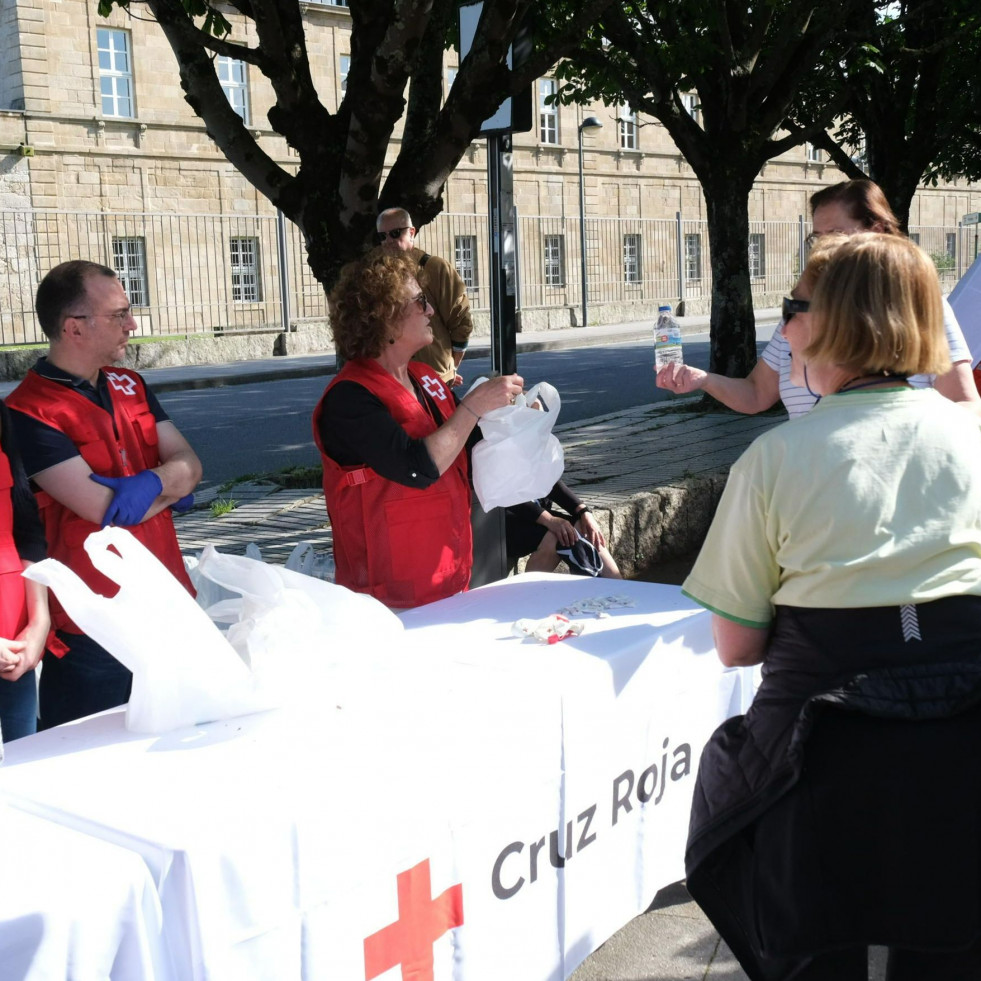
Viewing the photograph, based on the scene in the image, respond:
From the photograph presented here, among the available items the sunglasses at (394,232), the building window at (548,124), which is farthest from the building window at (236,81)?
the sunglasses at (394,232)

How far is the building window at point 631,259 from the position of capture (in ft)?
109

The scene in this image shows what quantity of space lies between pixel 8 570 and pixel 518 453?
1.44 meters

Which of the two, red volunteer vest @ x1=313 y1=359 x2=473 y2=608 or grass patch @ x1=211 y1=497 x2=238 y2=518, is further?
grass patch @ x1=211 y1=497 x2=238 y2=518

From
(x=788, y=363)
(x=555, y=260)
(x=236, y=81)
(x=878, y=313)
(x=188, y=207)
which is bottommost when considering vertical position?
(x=788, y=363)

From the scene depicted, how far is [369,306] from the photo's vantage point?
332 centimetres

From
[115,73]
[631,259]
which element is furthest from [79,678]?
[631,259]

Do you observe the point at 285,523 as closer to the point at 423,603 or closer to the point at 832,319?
the point at 423,603

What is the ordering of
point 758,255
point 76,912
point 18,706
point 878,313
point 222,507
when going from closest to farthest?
point 76,912, point 878,313, point 18,706, point 222,507, point 758,255

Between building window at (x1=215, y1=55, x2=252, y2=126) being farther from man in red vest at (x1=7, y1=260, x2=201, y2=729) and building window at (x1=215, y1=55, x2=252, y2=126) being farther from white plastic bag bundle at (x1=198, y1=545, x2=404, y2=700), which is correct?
white plastic bag bundle at (x1=198, y1=545, x2=404, y2=700)

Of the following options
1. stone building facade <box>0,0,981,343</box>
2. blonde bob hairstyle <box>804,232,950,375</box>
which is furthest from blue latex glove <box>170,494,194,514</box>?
stone building facade <box>0,0,981,343</box>

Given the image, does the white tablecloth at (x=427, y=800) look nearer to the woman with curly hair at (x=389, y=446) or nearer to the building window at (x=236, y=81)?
the woman with curly hair at (x=389, y=446)

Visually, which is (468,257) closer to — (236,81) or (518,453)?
(236,81)

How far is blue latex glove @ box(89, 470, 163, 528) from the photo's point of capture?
9.46ft

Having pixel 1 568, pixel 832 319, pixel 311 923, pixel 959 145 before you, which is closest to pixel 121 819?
pixel 311 923
